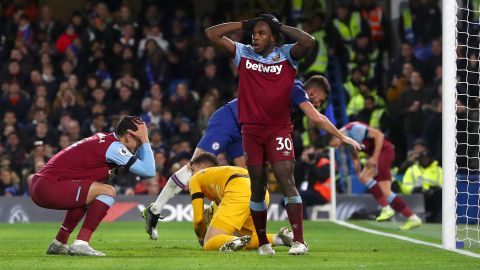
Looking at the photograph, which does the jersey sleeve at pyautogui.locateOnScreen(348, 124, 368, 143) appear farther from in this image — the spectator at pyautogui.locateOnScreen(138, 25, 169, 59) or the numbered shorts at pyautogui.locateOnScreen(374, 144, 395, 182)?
the spectator at pyautogui.locateOnScreen(138, 25, 169, 59)

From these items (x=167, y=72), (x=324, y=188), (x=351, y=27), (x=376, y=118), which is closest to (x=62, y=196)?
(x=324, y=188)

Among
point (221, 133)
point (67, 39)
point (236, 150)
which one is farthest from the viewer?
point (67, 39)

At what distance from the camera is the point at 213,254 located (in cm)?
1073

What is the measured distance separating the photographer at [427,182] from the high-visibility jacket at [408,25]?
4.48 m

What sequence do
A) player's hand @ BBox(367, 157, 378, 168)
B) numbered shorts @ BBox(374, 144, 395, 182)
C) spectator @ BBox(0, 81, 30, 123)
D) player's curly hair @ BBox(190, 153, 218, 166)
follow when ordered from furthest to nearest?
spectator @ BBox(0, 81, 30, 123)
numbered shorts @ BBox(374, 144, 395, 182)
player's hand @ BBox(367, 157, 378, 168)
player's curly hair @ BBox(190, 153, 218, 166)

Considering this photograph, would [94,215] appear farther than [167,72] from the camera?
No

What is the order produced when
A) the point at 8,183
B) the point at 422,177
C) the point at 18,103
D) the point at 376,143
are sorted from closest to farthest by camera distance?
1. the point at 376,143
2. the point at 422,177
3. the point at 8,183
4. the point at 18,103

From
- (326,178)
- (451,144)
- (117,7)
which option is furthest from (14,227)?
(117,7)

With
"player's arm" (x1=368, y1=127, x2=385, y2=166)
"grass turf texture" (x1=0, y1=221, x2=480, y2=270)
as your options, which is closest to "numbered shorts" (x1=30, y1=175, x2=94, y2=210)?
"grass turf texture" (x1=0, y1=221, x2=480, y2=270)

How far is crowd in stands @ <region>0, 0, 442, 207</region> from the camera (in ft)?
72.5

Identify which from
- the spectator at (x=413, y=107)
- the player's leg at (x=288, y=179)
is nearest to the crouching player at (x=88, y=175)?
the player's leg at (x=288, y=179)

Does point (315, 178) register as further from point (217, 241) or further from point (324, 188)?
point (217, 241)

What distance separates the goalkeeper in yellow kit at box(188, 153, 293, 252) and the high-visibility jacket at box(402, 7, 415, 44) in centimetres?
1304

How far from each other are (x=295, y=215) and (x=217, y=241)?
1060 mm
